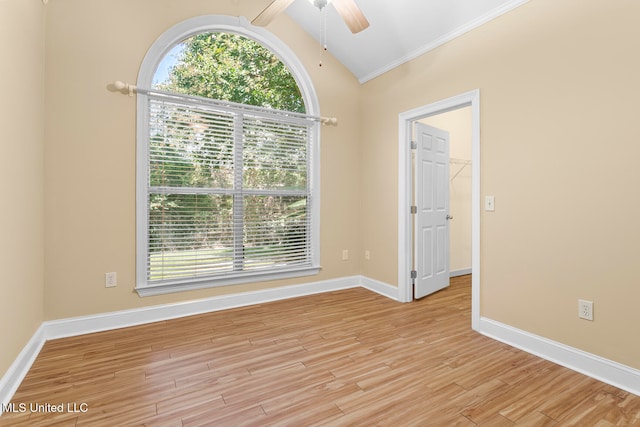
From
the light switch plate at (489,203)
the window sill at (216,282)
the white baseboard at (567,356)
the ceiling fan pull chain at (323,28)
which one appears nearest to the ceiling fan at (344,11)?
the ceiling fan pull chain at (323,28)

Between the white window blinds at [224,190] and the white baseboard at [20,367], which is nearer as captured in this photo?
the white baseboard at [20,367]

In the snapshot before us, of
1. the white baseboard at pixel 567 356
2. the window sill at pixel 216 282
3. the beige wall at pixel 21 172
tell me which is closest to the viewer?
the beige wall at pixel 21 172

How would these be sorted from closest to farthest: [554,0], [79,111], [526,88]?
[554,0] < [526,88] < [79,111]

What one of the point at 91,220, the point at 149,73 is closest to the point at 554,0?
the point at 149,73

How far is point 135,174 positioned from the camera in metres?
2.79

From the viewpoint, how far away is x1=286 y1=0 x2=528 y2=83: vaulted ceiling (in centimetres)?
269

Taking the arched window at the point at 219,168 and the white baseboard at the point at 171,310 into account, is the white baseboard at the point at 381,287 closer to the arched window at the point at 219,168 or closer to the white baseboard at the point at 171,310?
the white baseboard at the point at 171,310

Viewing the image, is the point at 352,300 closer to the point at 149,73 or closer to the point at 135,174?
the point at 135,174

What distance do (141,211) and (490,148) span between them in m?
3.06

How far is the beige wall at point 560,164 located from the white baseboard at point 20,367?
322cm

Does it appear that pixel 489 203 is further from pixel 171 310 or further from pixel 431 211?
pixel 171 310

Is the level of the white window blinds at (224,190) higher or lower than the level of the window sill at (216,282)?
higher

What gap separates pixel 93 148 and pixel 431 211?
3.43 m

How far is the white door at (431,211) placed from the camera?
3551 millimetres
